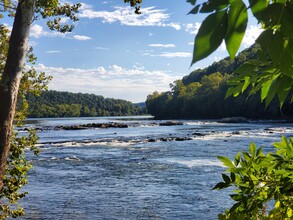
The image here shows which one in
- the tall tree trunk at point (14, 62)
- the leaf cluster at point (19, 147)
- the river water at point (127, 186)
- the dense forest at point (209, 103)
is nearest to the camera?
the tall tree trunk at point (14, 62)

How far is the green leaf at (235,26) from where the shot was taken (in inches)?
34.8

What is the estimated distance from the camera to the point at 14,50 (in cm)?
431

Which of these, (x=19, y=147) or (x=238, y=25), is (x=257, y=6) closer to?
(x=238, y=25)

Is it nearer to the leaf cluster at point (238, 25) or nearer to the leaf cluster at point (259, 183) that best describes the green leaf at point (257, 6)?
the leaf cluster at point (238, 25)

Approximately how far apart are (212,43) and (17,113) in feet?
22.3

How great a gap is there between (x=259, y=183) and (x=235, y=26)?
1575mm

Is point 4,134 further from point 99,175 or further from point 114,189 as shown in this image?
point 99,175

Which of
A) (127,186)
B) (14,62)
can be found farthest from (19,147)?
(127,186)

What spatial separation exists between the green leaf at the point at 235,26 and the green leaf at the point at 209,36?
1cm

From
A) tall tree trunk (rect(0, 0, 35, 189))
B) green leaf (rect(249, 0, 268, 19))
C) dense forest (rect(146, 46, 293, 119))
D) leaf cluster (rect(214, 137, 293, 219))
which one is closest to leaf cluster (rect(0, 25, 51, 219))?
tall tree trunk (rect(0, 0, 35, 189))

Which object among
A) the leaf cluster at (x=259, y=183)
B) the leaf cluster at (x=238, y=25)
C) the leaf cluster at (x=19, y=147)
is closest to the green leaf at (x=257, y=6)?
the leaf cluster at (x=238, y=25)

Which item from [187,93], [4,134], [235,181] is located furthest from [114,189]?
[187,93]

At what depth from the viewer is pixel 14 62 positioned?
4324 millimetres

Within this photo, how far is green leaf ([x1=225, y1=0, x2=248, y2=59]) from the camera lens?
0.88 meters
